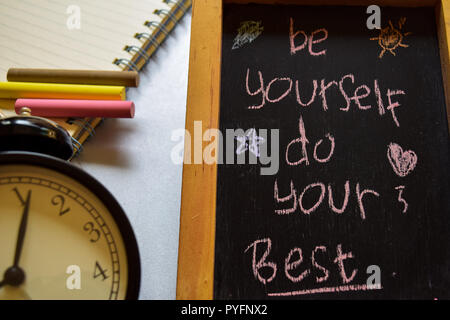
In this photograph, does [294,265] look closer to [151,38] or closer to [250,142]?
[250,142]

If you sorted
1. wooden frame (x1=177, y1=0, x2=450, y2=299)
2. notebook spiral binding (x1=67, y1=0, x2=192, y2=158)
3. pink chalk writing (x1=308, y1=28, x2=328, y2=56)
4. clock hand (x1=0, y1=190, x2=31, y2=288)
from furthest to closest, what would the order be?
notebook spiral binding (x1=67, y1=0, x2=192, y2=158)
pink chalk writing (x1=308, y1=28, x2=328, y2=56)
wooden frame (x1=177, y1=0, x2=450, y2=299)
clock hand (x1=0, y1=190, x2=31, y2=288)

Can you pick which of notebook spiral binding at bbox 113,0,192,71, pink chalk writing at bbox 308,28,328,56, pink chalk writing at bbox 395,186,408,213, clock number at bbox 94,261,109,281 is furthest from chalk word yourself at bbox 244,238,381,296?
notebook spiral binding at bbox 113,0,192,71

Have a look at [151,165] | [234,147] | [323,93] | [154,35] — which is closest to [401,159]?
[323,93]

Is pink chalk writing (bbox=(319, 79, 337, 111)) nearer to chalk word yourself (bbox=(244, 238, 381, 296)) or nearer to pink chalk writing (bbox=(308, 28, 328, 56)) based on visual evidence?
pink chalk writing (bbox=(308, 28, 328, 56))

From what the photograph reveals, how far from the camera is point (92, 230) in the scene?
0.62 metres

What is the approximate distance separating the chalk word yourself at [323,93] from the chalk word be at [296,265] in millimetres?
241

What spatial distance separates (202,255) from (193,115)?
9.1 inches

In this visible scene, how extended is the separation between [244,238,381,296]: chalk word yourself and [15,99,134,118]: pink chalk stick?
366 millimetres

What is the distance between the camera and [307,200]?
754 mm

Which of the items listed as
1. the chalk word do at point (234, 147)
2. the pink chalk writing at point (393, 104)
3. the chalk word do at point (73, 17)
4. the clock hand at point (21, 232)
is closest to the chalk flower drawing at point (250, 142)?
the chalk word do at point (234, 147)

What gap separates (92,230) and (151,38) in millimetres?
512

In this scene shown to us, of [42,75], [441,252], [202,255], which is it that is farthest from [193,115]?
[441,252]

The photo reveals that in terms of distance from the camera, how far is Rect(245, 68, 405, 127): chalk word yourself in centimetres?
81
